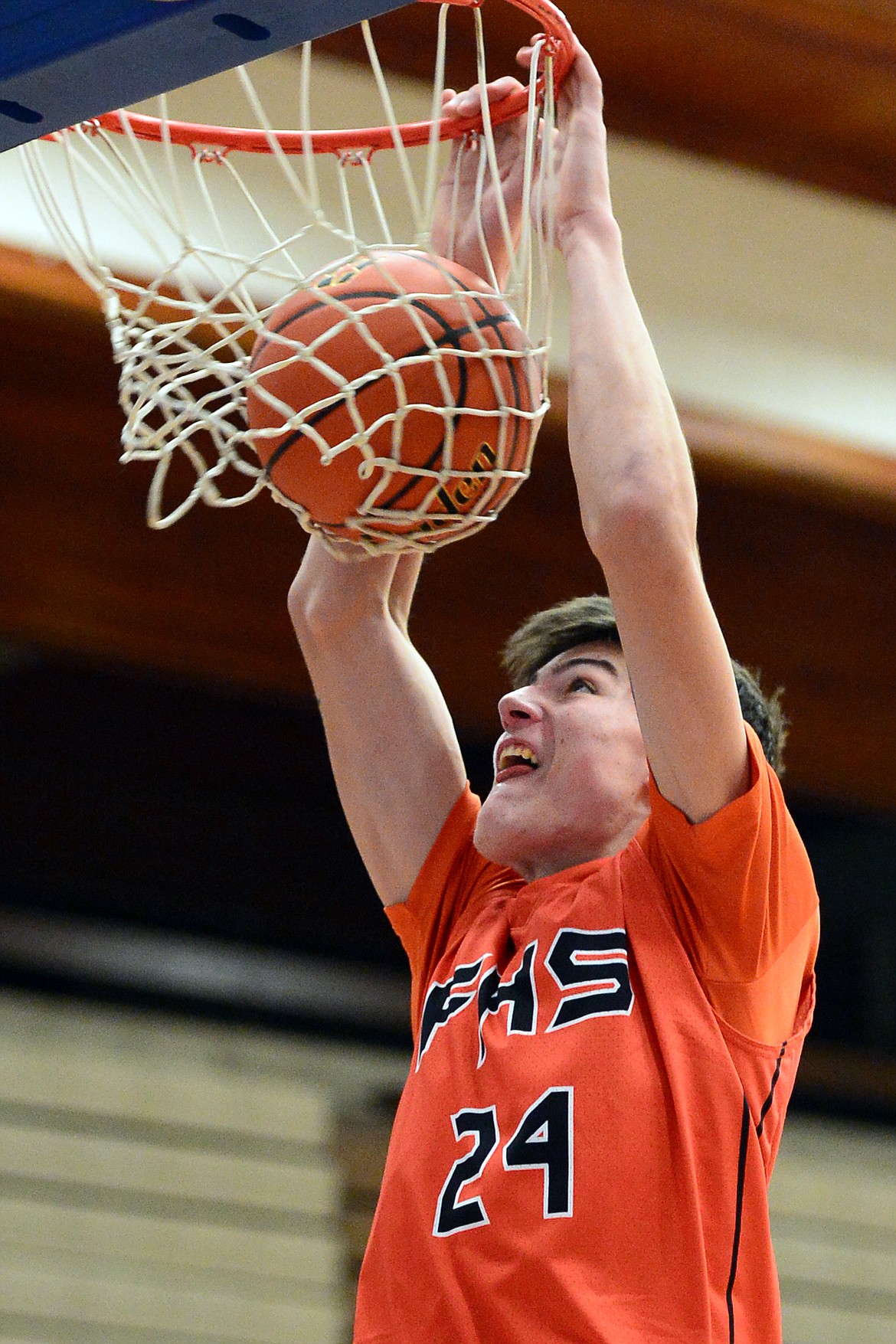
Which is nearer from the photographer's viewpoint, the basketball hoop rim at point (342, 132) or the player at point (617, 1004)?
the player at point (617, 1004)

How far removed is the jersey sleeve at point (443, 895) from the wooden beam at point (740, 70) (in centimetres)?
257

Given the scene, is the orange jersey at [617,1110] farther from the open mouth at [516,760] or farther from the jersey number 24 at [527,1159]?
the open mouth at [516,760]

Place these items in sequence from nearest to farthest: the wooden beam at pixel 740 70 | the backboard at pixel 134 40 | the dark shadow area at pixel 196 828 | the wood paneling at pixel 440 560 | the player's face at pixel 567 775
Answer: the backboard at pixel 134 40, the player's face at pixel 567 775, the wooden beam at pixel 740 70, the wood paneling at pixel 440 560, the dark shadow area at pixel 196 828

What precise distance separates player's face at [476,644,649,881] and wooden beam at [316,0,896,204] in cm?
247

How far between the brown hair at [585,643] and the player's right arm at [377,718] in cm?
14

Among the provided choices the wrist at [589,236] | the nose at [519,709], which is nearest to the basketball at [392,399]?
the wrist at [589,236]

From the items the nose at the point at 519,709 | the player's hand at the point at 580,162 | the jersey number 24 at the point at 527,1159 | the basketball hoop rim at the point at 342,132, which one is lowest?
the jersey number 24 at the point at 527,1159

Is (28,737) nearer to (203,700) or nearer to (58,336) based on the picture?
(203,700)

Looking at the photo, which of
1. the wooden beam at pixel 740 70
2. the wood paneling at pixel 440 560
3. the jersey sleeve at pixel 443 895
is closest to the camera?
the jersey sleeve at pixel 443 895

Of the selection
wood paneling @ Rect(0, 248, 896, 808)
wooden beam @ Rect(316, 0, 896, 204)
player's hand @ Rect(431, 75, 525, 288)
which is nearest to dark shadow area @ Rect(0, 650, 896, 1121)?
wood paneling @ Rect(0, 248, 896, 808)

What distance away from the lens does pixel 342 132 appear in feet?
8.35

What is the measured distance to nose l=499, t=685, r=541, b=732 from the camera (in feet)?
8.11

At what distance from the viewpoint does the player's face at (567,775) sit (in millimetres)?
2377

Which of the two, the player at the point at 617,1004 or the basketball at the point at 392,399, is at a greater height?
the basketball at the point at 392,399
